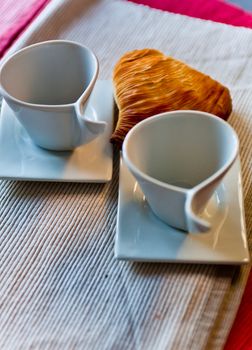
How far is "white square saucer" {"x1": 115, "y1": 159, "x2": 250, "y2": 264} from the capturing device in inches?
14.4

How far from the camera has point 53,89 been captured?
48cm

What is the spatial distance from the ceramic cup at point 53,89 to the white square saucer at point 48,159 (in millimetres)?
10

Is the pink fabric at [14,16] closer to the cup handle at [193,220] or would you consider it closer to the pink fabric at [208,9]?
the pink fabric at [208,9]

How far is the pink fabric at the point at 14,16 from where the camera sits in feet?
1.93

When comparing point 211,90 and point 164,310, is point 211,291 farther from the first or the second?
point 211,90

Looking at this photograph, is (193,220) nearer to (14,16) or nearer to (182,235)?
(182,235)

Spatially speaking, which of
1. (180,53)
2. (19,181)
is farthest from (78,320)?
(180,53)

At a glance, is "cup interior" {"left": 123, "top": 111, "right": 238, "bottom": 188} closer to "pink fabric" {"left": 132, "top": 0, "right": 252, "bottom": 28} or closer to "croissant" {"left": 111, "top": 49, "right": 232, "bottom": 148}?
"croissant" {"left": 111, "top": 49, "right": 232, "bottom": 148}

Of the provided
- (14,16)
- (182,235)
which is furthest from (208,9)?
(182,235)

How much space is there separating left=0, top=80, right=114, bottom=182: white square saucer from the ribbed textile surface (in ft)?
0.04

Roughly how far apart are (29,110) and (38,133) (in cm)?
3

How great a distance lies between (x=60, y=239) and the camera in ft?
1.30

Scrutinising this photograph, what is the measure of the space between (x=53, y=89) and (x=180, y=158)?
0.47 ft

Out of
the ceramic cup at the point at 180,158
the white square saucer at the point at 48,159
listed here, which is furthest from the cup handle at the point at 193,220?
the white square saucer at the point at 48,159
